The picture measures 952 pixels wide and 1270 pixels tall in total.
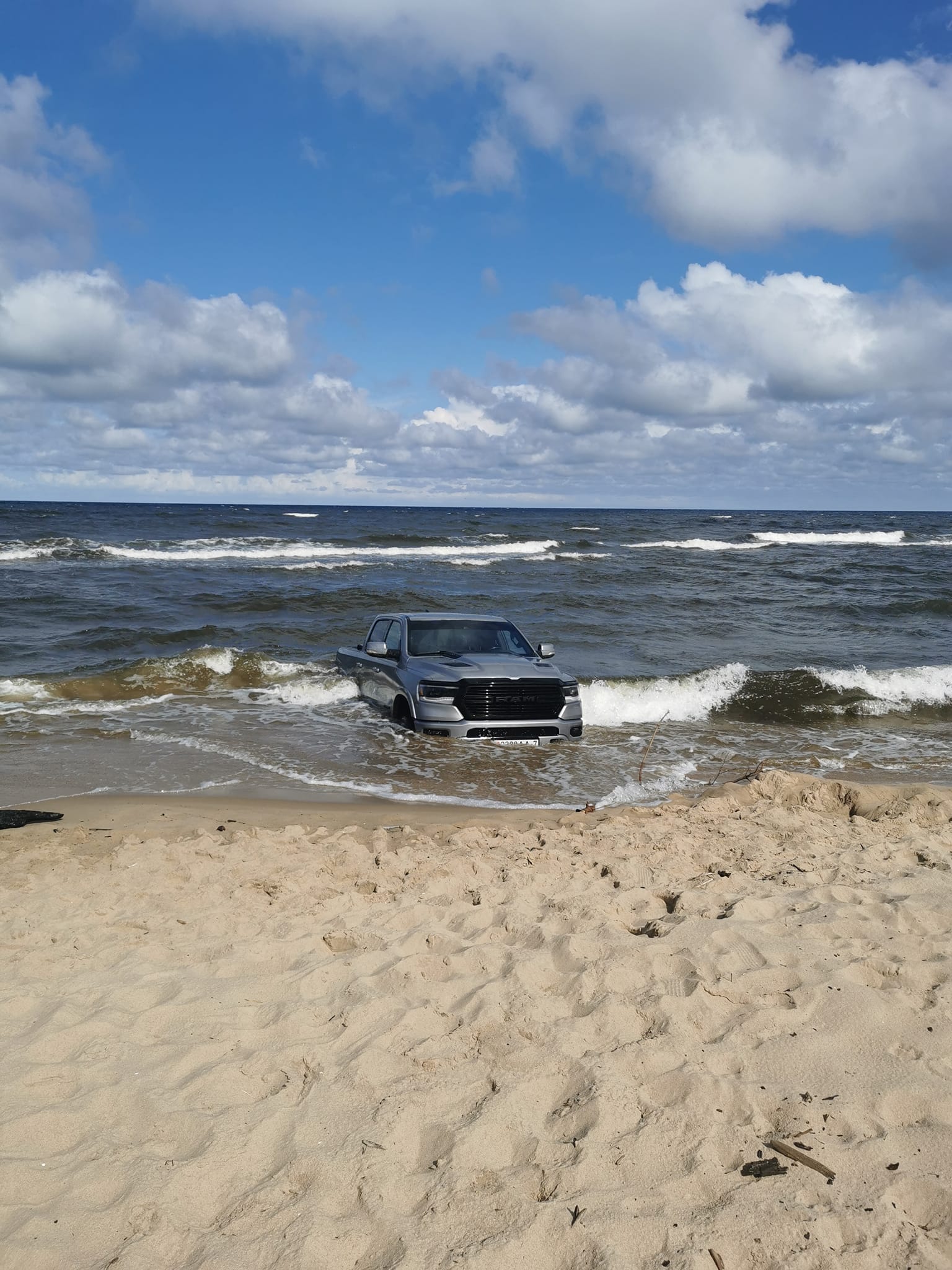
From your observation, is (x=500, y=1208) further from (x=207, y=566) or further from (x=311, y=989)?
(x=207, y=566)

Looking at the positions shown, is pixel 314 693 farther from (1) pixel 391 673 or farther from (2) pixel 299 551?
(2) pixel 299 551

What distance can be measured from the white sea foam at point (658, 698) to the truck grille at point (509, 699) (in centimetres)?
252

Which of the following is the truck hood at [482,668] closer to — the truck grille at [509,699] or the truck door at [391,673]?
the truck grille at [509,699]

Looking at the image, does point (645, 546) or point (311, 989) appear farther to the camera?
point (645, 546)

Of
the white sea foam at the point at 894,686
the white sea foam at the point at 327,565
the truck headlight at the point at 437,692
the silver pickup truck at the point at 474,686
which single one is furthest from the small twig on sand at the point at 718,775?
the white sea foam at the point at 327,565

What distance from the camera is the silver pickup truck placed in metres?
9.75

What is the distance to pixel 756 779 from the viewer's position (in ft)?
27.1

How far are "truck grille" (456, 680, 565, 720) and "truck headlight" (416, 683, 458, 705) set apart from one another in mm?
71

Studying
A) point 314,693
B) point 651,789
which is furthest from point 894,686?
point 314,693

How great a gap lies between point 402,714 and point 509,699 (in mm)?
1379

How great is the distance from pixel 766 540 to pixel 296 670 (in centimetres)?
4912

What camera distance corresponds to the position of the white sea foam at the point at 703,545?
1972 inches

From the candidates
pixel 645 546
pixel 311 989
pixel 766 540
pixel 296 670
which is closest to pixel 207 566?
pixel 296 670

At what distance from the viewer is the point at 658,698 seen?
43.7 feet
